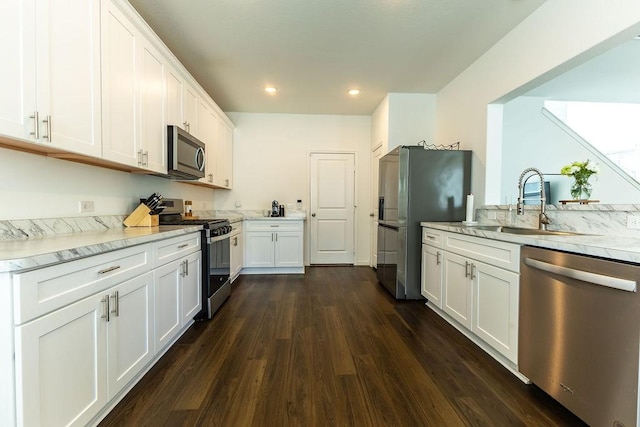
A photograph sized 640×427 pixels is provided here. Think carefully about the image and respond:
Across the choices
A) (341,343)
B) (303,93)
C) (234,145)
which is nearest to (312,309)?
(341,343)

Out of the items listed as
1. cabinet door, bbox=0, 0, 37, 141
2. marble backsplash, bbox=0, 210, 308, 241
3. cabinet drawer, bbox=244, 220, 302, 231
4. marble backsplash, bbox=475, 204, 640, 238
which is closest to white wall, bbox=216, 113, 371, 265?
cabinet drawer, bbox=244, 220, 302, 231

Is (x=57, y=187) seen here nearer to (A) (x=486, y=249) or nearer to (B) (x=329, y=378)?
(B) (x=329, y=378)

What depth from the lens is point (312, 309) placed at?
9.54 feet

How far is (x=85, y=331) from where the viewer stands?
1224mm

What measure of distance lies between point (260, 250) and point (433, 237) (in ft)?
8.44

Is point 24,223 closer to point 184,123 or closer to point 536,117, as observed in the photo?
point 184,123

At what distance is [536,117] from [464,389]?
12.5ft

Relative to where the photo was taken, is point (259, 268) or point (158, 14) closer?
point (158, 14)

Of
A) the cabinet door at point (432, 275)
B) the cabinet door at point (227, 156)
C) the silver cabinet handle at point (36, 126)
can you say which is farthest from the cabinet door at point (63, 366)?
the cabinet door at point (227, 156)

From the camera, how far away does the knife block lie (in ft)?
7.57

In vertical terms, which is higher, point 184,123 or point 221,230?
point 184,123

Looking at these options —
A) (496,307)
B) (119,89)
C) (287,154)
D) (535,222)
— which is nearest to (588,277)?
(496,307)

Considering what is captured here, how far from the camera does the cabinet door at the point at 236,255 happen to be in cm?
377

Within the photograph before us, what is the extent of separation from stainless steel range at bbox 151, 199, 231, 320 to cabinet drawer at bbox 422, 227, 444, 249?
2.16 m
